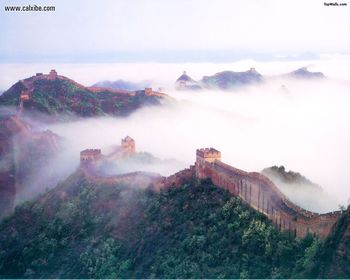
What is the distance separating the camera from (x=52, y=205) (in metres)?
25.4

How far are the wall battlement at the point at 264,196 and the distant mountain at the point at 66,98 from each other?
13060mm

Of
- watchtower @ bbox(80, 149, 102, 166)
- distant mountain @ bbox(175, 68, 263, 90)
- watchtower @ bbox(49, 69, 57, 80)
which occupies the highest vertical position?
watchtower @ bbox(49, 69, 57, 80)

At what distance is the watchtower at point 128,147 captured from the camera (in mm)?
28094

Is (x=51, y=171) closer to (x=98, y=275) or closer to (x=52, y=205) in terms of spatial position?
(x=52, y=205)

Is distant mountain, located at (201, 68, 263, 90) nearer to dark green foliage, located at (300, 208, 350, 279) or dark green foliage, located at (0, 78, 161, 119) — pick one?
dark green foliage, located at (0, 78, 161, 119)

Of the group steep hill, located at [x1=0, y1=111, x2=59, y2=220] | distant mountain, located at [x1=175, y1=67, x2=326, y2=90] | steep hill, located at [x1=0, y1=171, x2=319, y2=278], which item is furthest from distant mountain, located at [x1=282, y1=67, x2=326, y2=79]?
steep hill, located at [x1=0, y1=111, x2=59, y2=220]

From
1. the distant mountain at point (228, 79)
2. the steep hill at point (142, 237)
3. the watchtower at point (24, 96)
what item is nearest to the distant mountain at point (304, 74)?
the distant mountain at point (228, 79)

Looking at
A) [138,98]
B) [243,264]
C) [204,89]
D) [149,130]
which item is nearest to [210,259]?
[243,264]

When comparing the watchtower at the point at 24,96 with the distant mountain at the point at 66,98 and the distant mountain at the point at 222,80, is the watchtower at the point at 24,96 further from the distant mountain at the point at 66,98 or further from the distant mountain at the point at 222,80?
the distant mountain at the point at 222,80

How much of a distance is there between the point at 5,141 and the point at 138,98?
7.33 metres

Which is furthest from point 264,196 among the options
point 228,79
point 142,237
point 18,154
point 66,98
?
point 66,98

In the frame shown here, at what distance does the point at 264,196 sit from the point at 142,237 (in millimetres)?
4728

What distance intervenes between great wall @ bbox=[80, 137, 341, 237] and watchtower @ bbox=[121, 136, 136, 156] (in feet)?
8.33

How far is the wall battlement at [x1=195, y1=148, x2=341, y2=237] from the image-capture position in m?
15.6
